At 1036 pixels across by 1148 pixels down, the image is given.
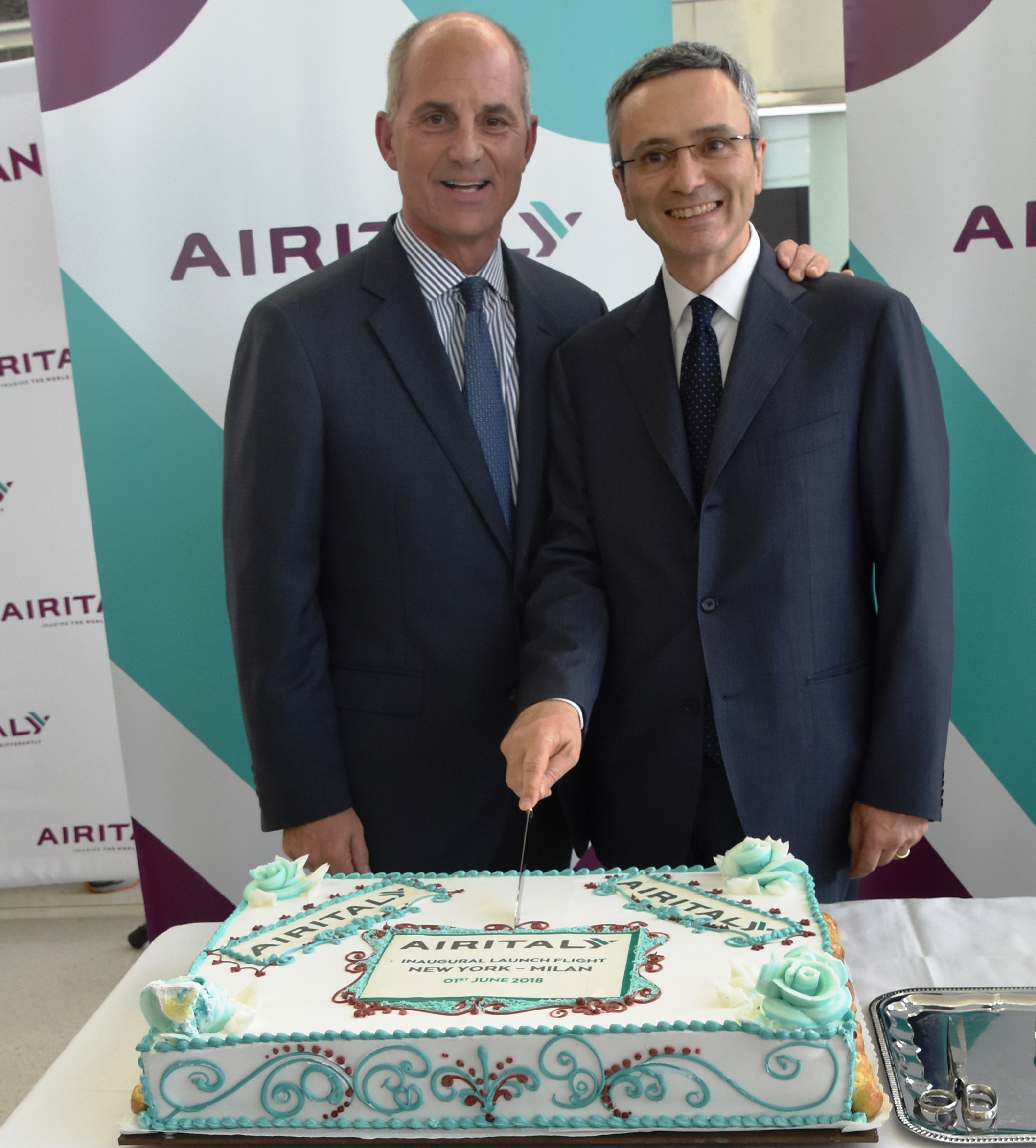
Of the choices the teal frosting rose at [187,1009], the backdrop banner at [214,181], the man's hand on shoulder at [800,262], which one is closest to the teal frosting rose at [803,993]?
the teal frosting rose at [187,1009]

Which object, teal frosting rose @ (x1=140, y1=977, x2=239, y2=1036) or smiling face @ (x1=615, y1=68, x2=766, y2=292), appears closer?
teal frosting rose @ (x1=140, y1=977, x2=239, y2=1036)

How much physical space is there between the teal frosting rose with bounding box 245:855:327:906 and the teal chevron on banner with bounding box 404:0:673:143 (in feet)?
5.68

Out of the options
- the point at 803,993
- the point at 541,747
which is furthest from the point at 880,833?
the point at 803,993

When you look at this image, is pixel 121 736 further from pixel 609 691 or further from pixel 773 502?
pixel 773 502

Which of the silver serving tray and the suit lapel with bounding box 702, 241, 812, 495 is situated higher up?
the suit lapel with bounding box 702, 241, 812, 495

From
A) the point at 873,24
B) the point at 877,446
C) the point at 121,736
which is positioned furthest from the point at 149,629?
the point at 873,24

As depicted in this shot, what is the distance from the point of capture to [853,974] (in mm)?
1498

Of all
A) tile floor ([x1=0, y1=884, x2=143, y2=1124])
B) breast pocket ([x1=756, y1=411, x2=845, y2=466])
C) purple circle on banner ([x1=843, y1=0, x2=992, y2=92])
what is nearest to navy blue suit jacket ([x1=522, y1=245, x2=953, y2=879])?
breast pocket ([x1=756, y1=411, x2=845, y2=466])

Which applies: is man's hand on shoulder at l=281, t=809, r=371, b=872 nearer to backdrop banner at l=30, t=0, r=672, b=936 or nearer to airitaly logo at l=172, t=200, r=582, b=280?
backdrop banner at l=30, t=0, r=672, b=936

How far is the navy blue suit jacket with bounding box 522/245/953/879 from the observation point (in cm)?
179

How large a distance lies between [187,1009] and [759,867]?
0.72 m

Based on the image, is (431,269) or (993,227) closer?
(431,269)

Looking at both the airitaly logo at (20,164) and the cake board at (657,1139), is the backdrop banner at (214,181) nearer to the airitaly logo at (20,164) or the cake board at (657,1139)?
the airitaly logo at (20,164)

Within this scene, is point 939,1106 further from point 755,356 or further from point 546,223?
point 546,223
